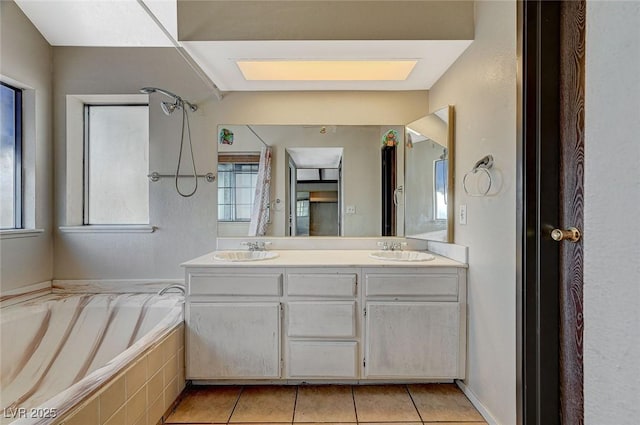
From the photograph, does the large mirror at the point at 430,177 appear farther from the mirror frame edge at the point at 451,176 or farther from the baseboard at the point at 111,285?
the baseboard at the point at 111,285

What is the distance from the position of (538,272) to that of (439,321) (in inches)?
31.2

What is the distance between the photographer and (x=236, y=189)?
2.58 meters

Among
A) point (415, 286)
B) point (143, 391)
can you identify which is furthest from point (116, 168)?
point (415, 286)

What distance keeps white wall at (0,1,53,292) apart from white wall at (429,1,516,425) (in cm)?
306

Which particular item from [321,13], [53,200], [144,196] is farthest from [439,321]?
[53,200]

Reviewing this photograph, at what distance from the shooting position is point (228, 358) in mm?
1974

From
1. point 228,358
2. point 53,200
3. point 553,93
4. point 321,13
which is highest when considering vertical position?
point 321,13

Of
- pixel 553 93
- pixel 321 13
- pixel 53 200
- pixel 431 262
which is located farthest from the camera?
pixel 53 200

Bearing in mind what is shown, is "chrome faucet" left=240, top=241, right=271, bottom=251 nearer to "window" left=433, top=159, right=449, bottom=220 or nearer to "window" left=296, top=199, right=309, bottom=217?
"window" left=296, top=199, right=309, bottom=217

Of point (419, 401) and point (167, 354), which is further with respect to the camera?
point (419, 401)

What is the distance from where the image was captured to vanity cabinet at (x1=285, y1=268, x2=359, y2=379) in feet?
6.48

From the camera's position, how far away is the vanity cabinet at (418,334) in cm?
198

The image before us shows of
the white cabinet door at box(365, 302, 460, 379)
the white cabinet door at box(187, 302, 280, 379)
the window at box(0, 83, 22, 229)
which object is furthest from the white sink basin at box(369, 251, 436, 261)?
the window at box(0, 83, 22, 229)

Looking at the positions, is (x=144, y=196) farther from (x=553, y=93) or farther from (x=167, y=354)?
(x=553, y=93)
